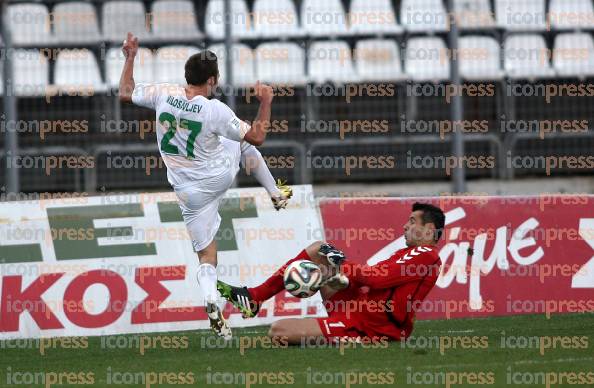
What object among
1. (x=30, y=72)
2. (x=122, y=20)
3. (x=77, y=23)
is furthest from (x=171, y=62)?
(x=30, y=72)

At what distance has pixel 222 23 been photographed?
14.1 metres

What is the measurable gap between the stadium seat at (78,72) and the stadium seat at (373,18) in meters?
3.16

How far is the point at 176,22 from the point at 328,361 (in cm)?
760

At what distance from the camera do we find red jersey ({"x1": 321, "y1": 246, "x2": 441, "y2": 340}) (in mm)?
8344

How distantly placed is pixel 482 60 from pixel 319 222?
3637mm

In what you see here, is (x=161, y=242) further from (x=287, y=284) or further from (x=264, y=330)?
(x=287, y=284)

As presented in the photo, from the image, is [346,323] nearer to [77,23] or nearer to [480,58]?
[480,58]

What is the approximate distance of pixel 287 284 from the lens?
802 centimetres

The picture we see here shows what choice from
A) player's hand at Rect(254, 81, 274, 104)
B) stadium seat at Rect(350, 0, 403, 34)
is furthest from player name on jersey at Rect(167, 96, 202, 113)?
stadium seat at Rect(350, 0, 403, 34)

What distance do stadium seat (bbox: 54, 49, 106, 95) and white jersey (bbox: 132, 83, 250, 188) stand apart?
4.64 metres

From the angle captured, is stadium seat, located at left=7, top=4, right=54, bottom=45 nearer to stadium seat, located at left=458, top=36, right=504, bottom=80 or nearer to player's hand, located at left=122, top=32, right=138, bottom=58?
player's hand, located at left=122, top=32, right=138, bottom=58

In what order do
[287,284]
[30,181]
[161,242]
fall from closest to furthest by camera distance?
[287,284] < [161,242] < [30,181]

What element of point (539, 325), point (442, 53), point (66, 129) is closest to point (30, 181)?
point (66, 129)

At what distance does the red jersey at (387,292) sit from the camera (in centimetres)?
834
